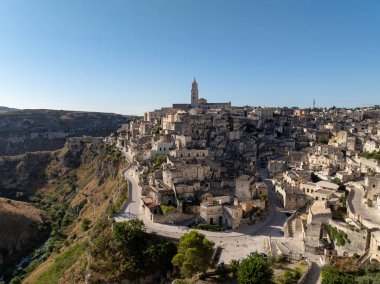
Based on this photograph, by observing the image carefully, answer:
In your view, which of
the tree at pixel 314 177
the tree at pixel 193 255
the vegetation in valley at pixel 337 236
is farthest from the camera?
the tree at pixel 314 177

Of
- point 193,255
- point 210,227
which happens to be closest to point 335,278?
point 193,255

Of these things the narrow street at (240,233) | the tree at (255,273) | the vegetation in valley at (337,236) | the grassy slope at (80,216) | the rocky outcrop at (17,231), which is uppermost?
the vegetation in valley at (337,236)

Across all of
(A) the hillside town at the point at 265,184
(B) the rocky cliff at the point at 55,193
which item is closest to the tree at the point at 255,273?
(A) the hillside town at the point at 265,184

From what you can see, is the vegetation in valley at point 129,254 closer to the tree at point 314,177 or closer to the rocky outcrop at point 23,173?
the tree at point 314,177

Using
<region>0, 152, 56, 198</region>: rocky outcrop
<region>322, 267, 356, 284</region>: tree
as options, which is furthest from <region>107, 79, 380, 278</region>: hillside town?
<region>0, 152, 56, 198</region>: rocky outcrop

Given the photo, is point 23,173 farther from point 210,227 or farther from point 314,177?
point 314,177

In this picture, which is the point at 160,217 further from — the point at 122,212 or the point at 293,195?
the point at 293,195

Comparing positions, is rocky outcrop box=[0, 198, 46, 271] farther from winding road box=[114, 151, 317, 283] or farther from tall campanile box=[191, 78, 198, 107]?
tall campanile box=[191, 78, 198, 107]
